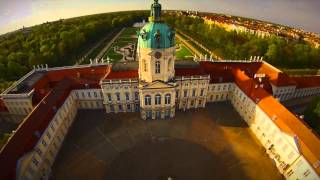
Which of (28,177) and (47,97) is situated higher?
(47,97)

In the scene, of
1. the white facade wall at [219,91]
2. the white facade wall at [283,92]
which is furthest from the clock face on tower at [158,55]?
the white facade wall at [283,92]

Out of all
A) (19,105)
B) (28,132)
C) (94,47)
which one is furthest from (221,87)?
(94,47)

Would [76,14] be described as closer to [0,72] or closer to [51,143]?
[0,72]

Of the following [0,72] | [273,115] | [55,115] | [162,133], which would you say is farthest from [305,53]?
[0,72]

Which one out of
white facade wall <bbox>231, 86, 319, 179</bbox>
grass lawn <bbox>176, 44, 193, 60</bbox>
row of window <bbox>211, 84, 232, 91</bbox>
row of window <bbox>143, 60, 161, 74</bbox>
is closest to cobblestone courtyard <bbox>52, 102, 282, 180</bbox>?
white facade wall <bbox>231, 86, 319, 179</bbox>

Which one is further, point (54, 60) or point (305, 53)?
point (305, 53)

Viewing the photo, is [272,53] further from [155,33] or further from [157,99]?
[155,33]
